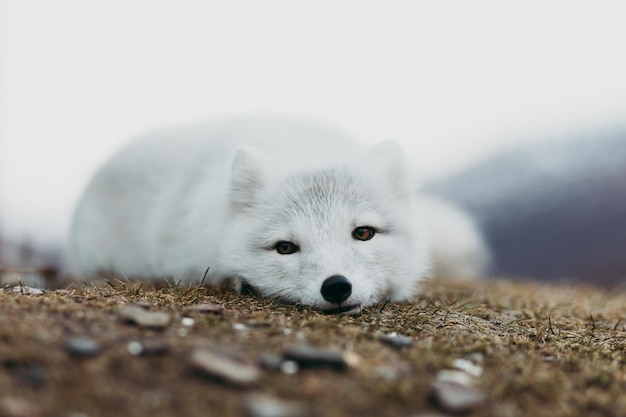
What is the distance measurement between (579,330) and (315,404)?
2.34 meters

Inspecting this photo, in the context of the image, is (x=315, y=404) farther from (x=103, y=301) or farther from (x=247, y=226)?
(x=247, y=226)

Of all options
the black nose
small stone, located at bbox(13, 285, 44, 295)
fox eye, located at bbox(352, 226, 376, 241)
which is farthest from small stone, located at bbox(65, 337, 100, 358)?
fox eye, located at bbox(352, 226, 376, 241)

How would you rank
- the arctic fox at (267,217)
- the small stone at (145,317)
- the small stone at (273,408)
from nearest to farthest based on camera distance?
the small stone at (273,408), the small stone at (145,317), the arctic fox at (267,217)

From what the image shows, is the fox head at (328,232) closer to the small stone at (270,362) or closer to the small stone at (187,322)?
the small stone at (187,322)

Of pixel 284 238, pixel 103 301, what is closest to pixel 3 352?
pixel 103 301

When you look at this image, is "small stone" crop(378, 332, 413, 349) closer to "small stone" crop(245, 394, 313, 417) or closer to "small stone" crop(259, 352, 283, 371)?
"small stone" crop(259, 352, 283, 371)

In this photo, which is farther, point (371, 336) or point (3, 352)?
point (371, 336)

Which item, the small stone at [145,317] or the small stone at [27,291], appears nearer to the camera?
the small stone at [145,317]

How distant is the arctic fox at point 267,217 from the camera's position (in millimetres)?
3988

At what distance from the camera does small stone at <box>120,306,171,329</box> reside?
9.38 feet

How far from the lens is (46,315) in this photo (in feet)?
9.43

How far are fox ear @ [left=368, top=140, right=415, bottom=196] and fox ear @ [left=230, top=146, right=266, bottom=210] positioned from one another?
831 millimetres

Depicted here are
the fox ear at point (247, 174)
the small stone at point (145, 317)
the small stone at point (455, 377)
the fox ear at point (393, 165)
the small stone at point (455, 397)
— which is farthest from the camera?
the fox ear at point (393, 165)

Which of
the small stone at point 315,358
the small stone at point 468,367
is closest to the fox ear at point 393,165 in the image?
the small stone at point 468,367
